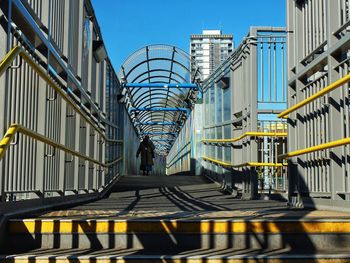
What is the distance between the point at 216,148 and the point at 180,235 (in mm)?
8005

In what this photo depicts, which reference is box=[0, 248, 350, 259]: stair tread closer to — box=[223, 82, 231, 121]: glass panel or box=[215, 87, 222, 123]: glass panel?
box=[223, 82, 231, 121]: glass panel

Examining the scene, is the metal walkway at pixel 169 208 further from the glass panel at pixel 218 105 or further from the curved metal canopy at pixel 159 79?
the curved metal canopy at pixel 159 79

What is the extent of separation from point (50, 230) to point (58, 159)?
2.07 metres

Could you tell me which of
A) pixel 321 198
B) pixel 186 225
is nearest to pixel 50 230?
pixel 186 225

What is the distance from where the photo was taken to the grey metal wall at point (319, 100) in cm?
491

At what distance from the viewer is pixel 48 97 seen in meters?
5.24

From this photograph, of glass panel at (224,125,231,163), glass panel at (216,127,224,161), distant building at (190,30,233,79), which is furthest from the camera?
distant building at (190,30,233,79)

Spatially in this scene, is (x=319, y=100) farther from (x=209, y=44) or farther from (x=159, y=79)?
(x=209, y=44)

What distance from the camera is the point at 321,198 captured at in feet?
17.5

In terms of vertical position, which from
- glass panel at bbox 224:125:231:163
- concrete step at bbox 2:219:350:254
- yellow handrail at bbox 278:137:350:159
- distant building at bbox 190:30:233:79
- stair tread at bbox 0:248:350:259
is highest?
distant building at bbox 190:30:233:79

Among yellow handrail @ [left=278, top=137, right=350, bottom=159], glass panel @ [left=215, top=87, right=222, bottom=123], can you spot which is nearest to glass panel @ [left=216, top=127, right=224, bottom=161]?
glass panel @ [left=215, top=87, right=222, bottom=123]

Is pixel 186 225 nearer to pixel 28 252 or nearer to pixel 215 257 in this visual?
pixel 215 257

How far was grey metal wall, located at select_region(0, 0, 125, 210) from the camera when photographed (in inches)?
166

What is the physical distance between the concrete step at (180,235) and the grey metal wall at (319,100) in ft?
3.66
